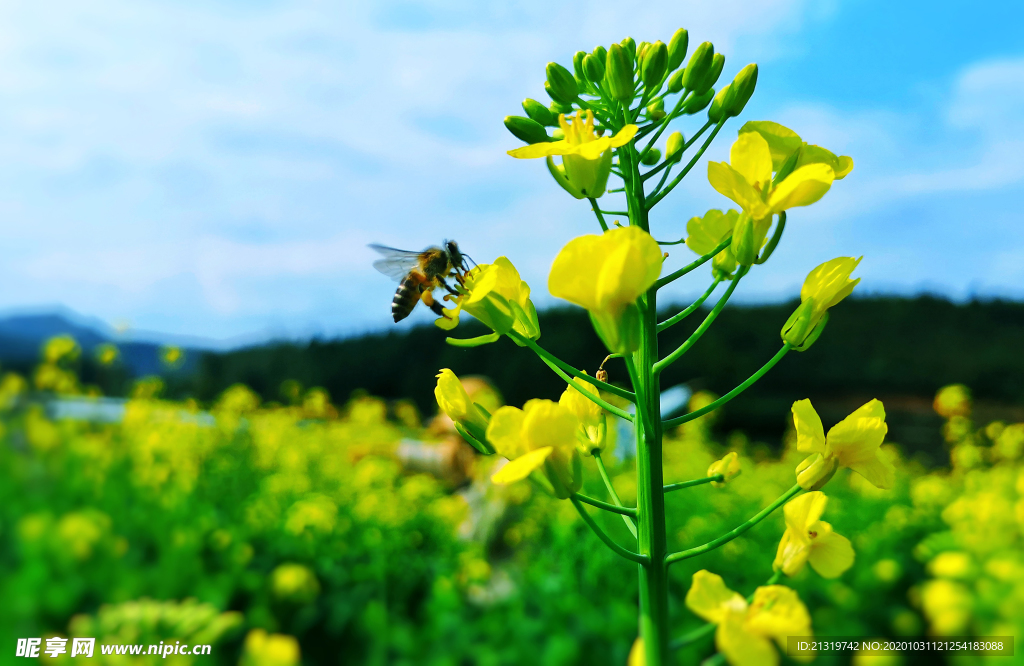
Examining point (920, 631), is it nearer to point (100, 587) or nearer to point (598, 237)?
point (598, 237)

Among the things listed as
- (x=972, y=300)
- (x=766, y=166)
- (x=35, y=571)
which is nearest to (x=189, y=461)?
(x=35, y=571)

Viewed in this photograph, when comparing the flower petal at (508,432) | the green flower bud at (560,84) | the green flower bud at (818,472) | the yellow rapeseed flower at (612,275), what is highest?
the green flower bud at (560,84)

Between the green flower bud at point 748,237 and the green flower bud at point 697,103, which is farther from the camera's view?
the green flower bud at point 697,103

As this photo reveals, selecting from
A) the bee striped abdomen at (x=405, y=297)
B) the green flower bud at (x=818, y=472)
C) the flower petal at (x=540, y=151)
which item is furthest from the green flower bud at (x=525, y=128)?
the bee striped abdomen at (x=405, y=297)

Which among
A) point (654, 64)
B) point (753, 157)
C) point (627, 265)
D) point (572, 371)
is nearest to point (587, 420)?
point (572, 371)

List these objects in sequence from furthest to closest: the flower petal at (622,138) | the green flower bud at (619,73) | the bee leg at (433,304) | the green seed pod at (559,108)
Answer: the bee leg at (433,304)
the green seed pod at (559,108)
the green flower bud at (619,73)
the flower petal at (622,138)

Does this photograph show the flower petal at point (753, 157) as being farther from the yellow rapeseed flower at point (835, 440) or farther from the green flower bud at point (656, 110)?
the yellow rapeseed flower at point (835, 440)
